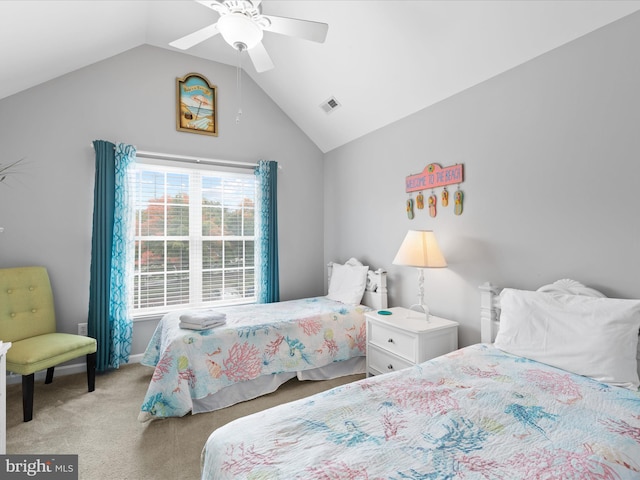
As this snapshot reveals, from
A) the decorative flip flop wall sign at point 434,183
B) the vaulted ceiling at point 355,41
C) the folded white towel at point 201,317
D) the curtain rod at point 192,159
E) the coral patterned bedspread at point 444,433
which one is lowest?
the coral patterned bedspread at point 444,433

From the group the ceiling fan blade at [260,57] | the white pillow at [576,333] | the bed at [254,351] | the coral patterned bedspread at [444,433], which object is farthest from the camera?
the bed at [254,351]

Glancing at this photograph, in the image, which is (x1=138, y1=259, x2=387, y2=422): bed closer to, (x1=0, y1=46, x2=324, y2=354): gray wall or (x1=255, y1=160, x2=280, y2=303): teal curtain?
(x1=255, y1=160, x2=280, y2=303): teal curtain

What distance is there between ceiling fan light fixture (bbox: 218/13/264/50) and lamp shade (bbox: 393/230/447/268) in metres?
1.74

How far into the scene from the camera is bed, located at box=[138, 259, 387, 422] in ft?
7.18

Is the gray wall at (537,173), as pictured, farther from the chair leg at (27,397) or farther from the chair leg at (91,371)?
the chair leg at (27,397)

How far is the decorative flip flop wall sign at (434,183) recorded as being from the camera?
2.48 metres

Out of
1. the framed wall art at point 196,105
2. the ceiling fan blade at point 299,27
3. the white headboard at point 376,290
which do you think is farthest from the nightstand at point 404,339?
the framed wall art at point 196,105

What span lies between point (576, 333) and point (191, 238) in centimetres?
336

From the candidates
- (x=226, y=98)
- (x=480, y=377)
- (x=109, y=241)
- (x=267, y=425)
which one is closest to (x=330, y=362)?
(x=480, y=377)

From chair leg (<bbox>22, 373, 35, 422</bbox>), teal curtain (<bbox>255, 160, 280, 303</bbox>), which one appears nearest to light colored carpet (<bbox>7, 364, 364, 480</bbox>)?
chair leg (<bbox>22, 373, 35, 422</bbox>)

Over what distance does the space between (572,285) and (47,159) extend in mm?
4205

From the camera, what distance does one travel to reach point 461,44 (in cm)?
217

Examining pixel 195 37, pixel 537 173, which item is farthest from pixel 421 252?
pixel 195 37

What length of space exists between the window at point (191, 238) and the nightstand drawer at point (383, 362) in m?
1.71
